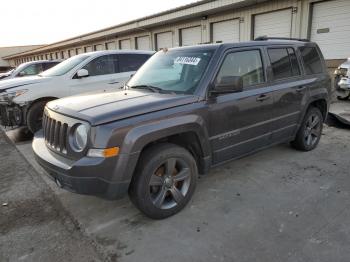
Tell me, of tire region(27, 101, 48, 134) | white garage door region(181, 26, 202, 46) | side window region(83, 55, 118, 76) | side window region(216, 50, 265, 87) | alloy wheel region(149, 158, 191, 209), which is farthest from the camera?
white garage door region(181, 26, 202, 46)

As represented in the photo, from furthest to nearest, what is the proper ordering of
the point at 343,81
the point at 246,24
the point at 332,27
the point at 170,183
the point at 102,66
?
the point at 246,24
the point at 332,27
the point at 343,81
the point at 102,66
the point at 170,183

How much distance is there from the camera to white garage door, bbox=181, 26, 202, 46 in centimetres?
1773

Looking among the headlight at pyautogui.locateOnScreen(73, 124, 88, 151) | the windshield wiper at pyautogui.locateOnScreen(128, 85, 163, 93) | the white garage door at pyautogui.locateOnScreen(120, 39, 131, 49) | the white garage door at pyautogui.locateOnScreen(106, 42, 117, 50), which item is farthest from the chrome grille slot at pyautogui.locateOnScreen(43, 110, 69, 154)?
the white garage door at pyautogui.locateOnScreen(106, 42, 117, 50)

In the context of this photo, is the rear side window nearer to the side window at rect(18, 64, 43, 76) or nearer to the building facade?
the building facade

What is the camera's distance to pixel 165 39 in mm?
20297

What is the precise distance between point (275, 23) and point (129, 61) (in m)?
8.64

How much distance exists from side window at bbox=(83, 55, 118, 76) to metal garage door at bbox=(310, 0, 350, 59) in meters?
8.96

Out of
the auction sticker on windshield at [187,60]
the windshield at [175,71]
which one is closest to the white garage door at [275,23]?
the windshield at [175,71]

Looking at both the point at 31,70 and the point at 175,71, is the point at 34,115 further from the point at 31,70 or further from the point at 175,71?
the point at 31,70

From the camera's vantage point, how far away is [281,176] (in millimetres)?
4336

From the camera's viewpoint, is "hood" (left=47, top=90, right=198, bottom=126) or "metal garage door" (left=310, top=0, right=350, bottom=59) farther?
"metal garage door" (left=310, top=0, right=350, bottom=59)

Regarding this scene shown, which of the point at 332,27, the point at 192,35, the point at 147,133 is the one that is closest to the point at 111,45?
the point at 192,35

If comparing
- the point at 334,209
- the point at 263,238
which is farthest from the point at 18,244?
the point at 334,209

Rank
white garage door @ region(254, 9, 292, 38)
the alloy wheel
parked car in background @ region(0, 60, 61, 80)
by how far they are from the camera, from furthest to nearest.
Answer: white garage door @ region(254, 9, 292, 38) → parked car in background @ region(0, 60, 61, 80) → the alloy wheel
